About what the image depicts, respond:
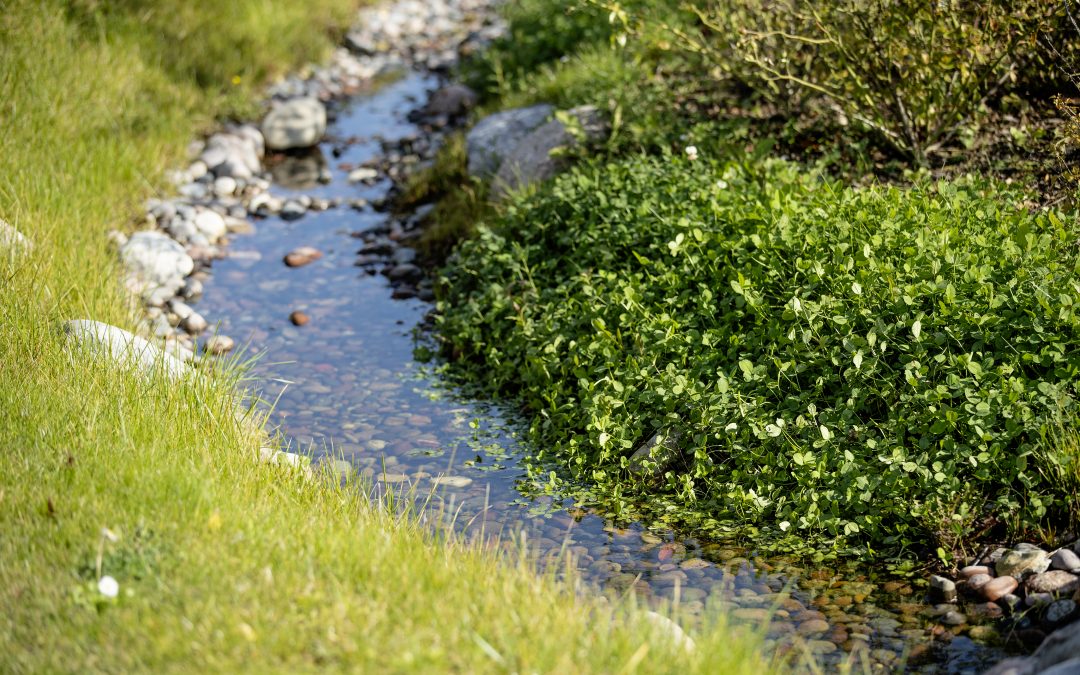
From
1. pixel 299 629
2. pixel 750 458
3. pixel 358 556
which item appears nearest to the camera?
pixel 299 629

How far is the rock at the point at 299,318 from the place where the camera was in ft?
22.9

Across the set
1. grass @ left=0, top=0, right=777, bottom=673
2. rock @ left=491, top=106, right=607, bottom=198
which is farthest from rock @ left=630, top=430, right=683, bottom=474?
rock @ left=491, top=106, right=607, bottom=198

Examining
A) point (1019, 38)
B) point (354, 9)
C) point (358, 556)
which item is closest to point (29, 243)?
point (358, 556)

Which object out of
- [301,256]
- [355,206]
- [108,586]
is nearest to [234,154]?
[355,206]

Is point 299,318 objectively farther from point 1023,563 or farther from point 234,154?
point 1023,563

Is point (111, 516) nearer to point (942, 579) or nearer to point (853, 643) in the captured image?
point (853, 643)

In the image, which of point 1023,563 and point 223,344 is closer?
point 1023,563

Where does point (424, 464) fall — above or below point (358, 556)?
below

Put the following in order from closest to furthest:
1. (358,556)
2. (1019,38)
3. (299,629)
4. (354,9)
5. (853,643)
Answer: (299,629) → (358,556) → (853,643) → (1019,38) → (354,9)

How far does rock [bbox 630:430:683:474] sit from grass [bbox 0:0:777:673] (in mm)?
1149

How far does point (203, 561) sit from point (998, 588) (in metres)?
3.00

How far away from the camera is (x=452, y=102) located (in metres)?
10.9

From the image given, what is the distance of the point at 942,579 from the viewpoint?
4.05 metres

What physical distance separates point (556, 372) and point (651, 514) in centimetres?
120
